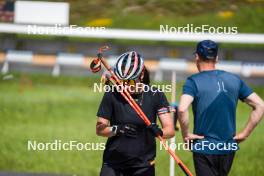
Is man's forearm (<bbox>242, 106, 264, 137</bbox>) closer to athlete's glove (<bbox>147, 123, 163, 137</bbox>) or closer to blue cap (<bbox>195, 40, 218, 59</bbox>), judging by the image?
blue cap (<bbox>195, 40, 218, 59</bbox>)

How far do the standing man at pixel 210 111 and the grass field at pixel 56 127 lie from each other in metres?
4.81

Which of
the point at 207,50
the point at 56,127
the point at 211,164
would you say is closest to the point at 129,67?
the point at 207,50

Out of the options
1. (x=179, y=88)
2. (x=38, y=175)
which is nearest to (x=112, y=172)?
(x=38, y=175)

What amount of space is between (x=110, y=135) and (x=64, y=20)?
1149 cm

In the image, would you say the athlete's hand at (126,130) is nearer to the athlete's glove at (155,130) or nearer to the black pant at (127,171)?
the athlete's glove at (155,130)

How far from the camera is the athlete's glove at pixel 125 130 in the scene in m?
7.12

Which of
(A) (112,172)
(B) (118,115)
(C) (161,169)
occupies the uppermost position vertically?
(B) (118,115)

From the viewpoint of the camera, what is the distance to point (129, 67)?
725cm

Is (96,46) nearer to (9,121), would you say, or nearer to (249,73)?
(249,73)

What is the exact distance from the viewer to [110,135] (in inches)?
282

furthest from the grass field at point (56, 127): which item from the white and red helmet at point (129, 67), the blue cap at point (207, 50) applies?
the blue cap at point (207, 50)

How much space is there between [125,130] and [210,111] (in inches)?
31.6

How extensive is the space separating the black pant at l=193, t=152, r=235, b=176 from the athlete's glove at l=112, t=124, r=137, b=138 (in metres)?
0.62

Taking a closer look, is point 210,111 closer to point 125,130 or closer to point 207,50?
point 207,50
